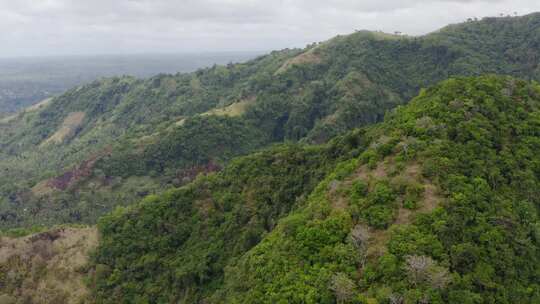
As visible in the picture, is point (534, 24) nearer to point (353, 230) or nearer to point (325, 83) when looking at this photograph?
point (325, 83)

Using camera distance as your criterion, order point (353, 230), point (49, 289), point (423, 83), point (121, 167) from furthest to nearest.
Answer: point (423, 83) → point (121, 167) → point (49, 289) → point (353, 230)

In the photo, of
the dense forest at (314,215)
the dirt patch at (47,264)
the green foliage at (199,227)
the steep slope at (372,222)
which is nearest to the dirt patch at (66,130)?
the dense forest at (314,215)

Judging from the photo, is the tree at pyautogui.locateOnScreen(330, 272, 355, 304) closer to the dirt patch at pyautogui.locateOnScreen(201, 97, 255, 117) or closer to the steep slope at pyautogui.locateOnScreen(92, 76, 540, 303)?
the steep slope at pyautogui.locateOnScreen(92, 76, 540, 303)

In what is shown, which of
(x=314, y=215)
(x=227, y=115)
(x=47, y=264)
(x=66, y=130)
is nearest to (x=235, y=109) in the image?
(x=227, y=115)

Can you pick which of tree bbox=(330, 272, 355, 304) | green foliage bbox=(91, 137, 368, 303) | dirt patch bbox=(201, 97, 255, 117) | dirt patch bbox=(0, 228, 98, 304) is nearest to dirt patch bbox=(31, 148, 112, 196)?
dirt patch bbox=(201, 97, 255, 117)

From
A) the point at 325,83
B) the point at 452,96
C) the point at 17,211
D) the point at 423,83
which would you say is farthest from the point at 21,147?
the point at 452,96

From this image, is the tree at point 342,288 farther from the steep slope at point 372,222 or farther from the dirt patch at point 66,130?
the dirt patch at point 66,130

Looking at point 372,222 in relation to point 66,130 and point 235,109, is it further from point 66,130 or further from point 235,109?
point 66,130
